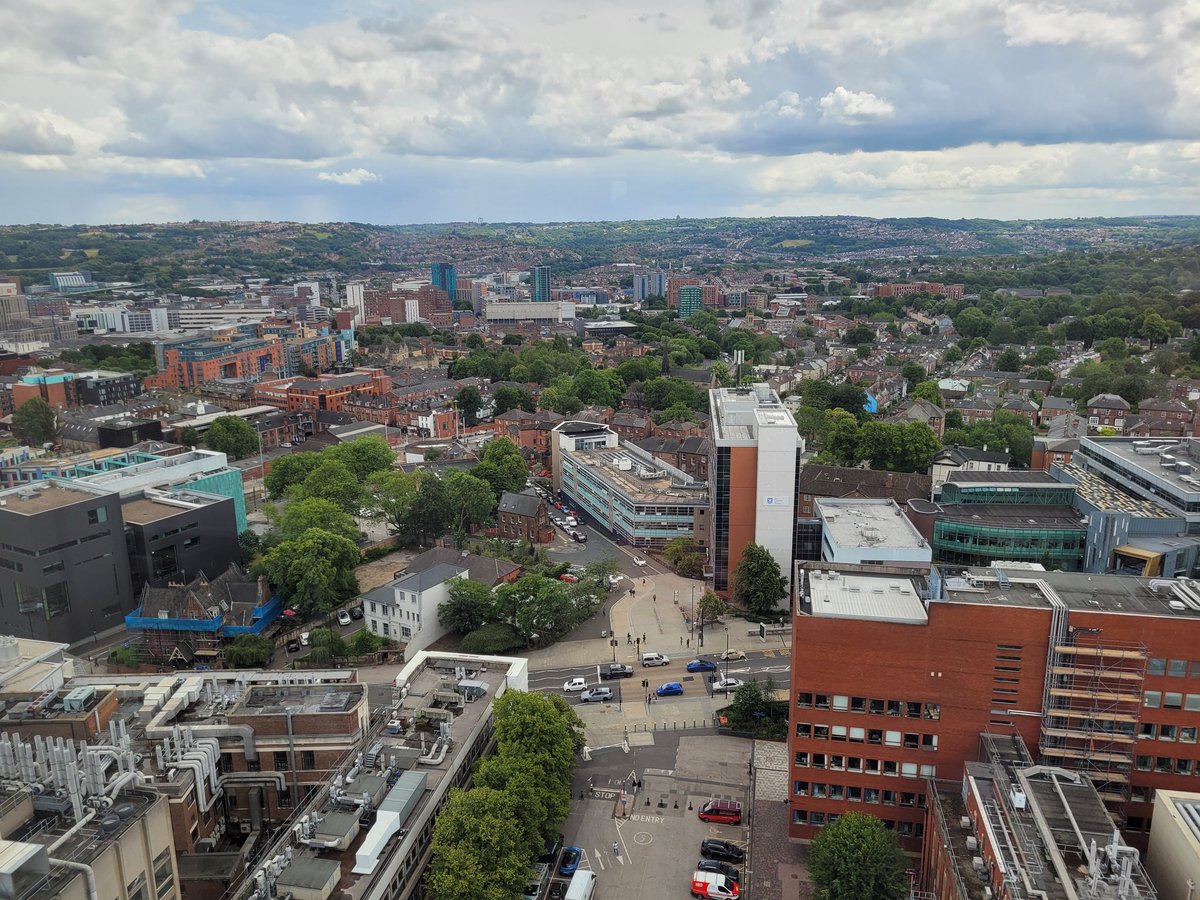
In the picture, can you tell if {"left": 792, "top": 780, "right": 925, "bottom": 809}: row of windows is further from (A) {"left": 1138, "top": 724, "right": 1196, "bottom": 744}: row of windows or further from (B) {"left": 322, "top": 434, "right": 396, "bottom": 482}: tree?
(B) {"left": 322, "top": 434, "right": 396, "bottom": 482}: tree

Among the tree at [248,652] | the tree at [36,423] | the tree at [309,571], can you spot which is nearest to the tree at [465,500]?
the tree at [309,571]

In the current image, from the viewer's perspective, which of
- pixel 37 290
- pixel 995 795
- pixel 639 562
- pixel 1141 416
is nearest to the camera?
pixel 995 795

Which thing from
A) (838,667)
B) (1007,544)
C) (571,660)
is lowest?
(571,660)

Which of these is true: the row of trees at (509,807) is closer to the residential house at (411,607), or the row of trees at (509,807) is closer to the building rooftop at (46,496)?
the residential house at (411,607)

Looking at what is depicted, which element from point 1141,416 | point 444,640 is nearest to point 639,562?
point 444,640

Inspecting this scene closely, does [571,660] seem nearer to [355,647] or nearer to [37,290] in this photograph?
[355,647]

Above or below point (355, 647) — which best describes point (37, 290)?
above

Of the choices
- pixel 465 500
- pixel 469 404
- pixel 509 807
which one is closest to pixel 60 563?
pixel 465 500
